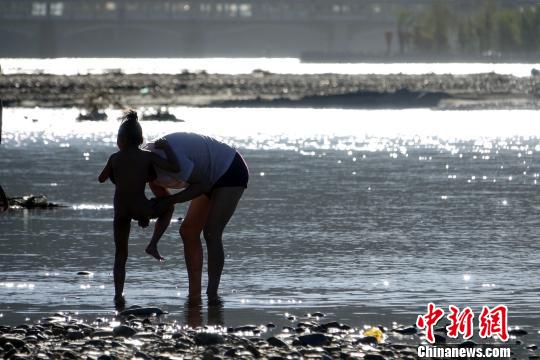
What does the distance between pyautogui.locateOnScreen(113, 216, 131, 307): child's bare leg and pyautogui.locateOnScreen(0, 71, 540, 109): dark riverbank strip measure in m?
45.1

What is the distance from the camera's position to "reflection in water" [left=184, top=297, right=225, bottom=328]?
11398 mm

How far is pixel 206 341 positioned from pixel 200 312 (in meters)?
1.45

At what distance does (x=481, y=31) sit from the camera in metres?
159

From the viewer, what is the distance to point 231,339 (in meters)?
10.5

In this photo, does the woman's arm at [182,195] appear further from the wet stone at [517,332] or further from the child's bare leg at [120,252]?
the wet stone at [517,332]

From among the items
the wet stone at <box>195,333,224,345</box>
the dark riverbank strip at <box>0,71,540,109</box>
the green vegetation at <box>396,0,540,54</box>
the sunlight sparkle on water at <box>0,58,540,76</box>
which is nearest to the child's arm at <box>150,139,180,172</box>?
the wet stone at <box>195,333,224,345</box>

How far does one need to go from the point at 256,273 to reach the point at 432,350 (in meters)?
Answer: 3.99

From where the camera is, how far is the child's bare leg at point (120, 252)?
1198cm

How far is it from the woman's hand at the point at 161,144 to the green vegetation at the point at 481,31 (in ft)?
467

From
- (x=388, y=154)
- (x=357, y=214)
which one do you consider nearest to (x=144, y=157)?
(x=357, y=214)

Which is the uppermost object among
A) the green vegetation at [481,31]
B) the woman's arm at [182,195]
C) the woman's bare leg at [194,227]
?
the green vegetation at [481,31]

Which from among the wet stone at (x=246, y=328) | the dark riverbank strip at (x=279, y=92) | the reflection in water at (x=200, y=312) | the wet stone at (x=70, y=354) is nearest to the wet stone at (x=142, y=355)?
the wet stone at (x=70, y=354)

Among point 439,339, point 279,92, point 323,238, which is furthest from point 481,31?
point 439,339

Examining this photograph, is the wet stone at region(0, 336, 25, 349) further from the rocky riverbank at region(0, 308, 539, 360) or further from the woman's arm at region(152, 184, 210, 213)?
the woman's arm at region(152, 184, 210, 213)
